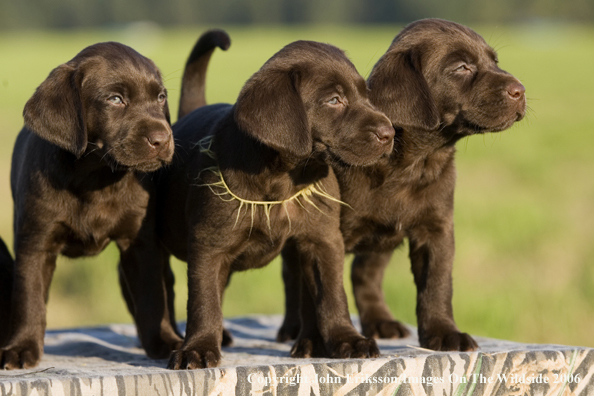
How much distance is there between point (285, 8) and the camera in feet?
247

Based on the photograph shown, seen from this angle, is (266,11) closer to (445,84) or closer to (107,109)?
(445,84)

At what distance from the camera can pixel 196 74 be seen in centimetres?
559

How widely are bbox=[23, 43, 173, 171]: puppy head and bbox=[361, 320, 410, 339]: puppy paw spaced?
6.00 feet

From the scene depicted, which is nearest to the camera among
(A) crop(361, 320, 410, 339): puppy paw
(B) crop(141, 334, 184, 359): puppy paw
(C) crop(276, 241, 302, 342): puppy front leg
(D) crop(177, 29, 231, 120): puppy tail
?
(B) crop(141, 334, 184, 359): puppy paw

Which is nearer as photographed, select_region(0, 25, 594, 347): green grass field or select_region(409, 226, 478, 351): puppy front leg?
select_region(409, 226, 478, 351): puppy front leg

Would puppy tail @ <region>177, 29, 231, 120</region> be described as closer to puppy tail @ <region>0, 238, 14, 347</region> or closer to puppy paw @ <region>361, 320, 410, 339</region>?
puppy tail @ <region>0, 238, 14, 347</region>

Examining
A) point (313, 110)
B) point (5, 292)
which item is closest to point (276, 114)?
point (313, 110)

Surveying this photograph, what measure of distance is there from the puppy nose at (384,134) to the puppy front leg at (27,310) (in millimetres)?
1720

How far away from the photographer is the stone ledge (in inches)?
127

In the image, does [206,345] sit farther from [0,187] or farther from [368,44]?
[368,44]

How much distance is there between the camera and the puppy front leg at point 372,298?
5148 millimetres

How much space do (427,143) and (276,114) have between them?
1.01 metres

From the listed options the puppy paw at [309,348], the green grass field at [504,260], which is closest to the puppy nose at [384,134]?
the puppy paw at [309,348]

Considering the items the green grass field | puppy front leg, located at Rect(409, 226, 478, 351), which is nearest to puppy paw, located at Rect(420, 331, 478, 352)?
puppy front leg, located at Rect(409, 226, 478, 351)
